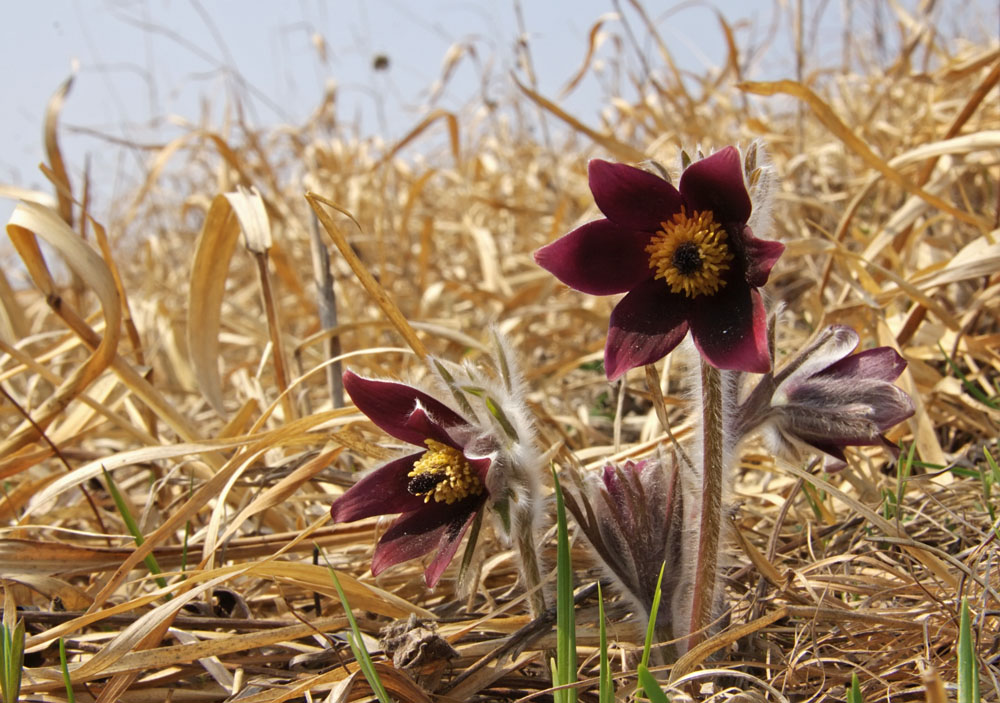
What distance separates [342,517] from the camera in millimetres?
1054

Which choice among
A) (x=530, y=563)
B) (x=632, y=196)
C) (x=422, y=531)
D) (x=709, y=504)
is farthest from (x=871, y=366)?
(x=422, y=531)

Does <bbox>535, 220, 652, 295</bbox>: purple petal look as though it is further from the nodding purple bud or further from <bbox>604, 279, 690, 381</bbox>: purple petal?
the nodding purple bud

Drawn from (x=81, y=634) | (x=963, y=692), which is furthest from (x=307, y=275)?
(x=963, y=692)

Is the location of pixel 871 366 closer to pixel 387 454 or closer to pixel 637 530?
pixel 637 530

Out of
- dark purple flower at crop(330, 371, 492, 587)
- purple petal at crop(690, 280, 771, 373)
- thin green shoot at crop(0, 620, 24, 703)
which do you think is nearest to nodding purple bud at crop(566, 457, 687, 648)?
dark purple flower at crop(330, 371, 492, 587)

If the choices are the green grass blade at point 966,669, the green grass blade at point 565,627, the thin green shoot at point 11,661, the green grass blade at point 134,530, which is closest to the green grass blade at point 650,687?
the green grass blade at point 565,627

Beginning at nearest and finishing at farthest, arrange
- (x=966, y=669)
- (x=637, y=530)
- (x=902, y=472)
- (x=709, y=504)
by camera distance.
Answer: (x=966, y=669), (x=709, y=504), (x=637, y=530), (x=902, y=472)

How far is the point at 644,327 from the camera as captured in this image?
0.97m

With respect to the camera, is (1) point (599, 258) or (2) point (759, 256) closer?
(2) point (759, 256)

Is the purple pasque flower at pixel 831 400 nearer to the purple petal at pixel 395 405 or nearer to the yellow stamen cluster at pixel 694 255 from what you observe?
the yellow stamen cluster at pixel 694 255

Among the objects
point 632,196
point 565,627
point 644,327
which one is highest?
point 632,196

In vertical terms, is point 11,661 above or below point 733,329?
below

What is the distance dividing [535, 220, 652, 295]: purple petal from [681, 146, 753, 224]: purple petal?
0.30 feet

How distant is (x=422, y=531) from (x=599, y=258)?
1.34 ft
